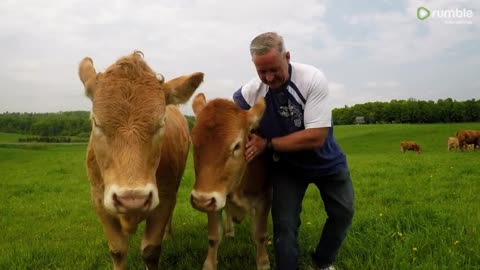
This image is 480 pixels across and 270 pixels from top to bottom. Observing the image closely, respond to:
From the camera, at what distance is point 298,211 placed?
14.5 feet

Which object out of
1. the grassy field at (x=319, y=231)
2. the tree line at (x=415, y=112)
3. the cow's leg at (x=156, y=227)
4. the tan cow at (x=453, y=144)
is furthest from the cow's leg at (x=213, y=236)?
the tree line at (x=415, y=112)

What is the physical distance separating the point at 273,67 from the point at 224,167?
1.08 metres

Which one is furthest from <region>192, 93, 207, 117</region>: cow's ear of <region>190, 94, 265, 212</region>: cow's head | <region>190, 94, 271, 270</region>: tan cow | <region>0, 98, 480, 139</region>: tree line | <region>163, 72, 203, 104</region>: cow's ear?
<region>0, 98, 480, 139</region>: tree line

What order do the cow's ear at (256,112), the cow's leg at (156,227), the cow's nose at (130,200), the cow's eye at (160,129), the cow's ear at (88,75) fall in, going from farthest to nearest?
the cow's leg at (156,227) < the cow's ear at (256,112) < the cow's ear at (88,75) < the cow's eye at (160,129) < the cow's nose at (130,200)

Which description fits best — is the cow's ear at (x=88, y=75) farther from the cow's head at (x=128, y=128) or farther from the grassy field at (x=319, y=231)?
the grassy field at (x=319, y=231)

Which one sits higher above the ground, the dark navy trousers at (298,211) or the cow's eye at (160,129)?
the cow's eye at (160,129)

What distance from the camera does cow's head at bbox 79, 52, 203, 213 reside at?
294 centimetres

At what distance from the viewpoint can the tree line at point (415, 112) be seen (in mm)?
82000

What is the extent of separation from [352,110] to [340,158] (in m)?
101

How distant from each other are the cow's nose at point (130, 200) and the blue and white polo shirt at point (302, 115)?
6.26ft

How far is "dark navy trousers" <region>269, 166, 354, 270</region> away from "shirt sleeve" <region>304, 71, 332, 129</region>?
65 cm

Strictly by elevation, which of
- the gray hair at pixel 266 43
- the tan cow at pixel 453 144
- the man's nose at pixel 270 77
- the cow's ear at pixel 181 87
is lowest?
the tan cow at pixel 453 144

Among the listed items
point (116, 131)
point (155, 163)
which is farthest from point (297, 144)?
point (116, 131)

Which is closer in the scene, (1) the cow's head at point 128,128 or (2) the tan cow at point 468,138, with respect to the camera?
(1) the cow's head at point 128,128
